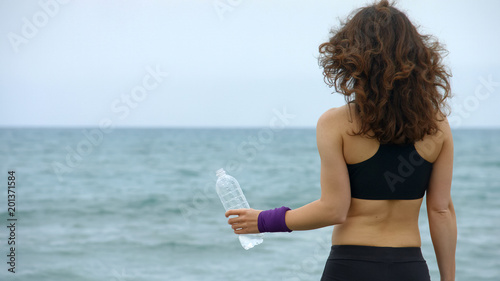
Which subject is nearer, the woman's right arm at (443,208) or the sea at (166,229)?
the woman's right arm at (443,208)

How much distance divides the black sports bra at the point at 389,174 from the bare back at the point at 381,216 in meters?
0.02

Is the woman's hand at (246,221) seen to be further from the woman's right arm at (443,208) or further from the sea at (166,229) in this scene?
the sea at (166,229)

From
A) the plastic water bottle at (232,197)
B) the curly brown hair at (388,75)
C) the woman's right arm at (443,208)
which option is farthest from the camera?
the plastic water bottle at (232,197)

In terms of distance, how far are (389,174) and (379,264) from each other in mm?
305

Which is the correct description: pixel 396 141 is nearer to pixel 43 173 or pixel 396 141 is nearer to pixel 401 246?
pixel 401 246

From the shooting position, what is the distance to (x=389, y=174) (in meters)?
1.85

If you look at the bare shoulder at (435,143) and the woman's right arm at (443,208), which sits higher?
the bare shoulder at (435,143)

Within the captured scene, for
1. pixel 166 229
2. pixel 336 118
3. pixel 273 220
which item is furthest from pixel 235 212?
pixel 166 229

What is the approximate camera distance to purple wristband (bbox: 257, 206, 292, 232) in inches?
76.8

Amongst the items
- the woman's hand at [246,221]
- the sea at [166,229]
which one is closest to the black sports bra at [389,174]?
the woman's hand at [246,221]

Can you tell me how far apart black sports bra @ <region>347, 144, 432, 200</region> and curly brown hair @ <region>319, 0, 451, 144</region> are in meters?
0.05

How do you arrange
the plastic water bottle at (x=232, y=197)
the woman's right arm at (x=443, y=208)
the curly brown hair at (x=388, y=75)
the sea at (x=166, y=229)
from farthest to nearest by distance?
the sea at (x=166, y=229)
the plastic water bottle at (x=232, y=197)
the woman's right arm at (x=443, y=208)
the curly brown hair at (x=388, y=75)

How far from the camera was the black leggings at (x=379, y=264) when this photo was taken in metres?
1.88

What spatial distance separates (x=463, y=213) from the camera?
1246cm
